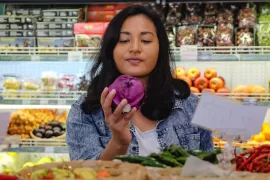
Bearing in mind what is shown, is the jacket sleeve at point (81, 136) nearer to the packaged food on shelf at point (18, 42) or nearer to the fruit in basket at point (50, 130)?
the fruit in basket at point (50, 130)

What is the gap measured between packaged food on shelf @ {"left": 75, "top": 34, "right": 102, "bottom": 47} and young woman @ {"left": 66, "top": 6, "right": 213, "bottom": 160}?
135 centimetres

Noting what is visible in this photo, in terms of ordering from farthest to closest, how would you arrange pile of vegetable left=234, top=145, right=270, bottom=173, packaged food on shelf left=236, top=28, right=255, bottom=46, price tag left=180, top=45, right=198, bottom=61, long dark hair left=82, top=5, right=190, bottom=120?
packaged food on shelf left=236, top=28, right=255, bottom=46 → price tag left=180, top=45, right=198, bottom=61 → long dark hair left=82, top=5, right=190, bottom=120 → pile of vegetable left=234, top=145, right=270, bottom=173

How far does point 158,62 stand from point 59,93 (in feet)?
4.35

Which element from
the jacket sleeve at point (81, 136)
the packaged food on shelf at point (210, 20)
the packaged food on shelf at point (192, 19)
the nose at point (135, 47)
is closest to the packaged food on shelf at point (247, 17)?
the packaged food on shelf at point (210, 20)

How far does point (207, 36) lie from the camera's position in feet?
13.3

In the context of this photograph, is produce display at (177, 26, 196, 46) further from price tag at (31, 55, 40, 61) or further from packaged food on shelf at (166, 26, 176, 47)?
price tag at (31, 55, 40, 61)

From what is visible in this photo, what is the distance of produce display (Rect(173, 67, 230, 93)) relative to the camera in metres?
3.83

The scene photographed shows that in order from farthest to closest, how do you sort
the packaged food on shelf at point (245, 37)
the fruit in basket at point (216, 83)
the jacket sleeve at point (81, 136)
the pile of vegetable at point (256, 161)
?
the packaged food on shelf at point (245, 37) → the fruit in basket at point (216, 83) → the jacket sleeve at point (81, 136) → the pile of vegetable at point (256, 161)

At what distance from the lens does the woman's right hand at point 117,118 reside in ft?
6.66

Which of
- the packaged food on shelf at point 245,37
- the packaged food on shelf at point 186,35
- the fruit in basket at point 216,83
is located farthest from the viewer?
the packaged food on shelf at point 186,35

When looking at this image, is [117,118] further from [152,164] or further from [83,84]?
[83,84]

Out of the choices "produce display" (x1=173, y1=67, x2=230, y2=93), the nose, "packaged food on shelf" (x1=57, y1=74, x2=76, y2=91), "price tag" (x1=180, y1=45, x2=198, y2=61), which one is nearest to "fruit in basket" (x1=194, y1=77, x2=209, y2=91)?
"produce display" (x1=173, y1=67, x2=230, y2=93)

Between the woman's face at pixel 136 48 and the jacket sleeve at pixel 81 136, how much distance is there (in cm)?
26

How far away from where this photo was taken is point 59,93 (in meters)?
3.83
